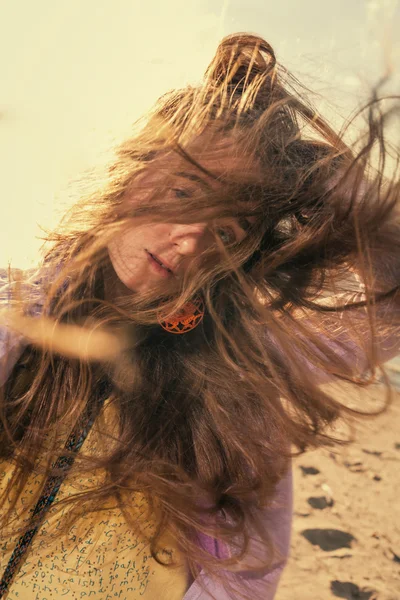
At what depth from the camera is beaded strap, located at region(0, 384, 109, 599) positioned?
157 centimetres

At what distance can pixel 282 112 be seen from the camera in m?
1.97

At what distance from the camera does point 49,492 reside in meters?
1.65

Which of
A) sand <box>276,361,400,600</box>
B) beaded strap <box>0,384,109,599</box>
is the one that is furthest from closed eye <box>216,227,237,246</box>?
sand <box>276,361,400,600</box>

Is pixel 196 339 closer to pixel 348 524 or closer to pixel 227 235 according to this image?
pixel 227 235

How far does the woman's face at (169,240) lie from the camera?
1.85 meters

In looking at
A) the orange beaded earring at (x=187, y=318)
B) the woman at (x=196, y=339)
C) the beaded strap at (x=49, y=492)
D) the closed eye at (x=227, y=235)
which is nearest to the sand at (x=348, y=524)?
the woman at (x=196, y=339)

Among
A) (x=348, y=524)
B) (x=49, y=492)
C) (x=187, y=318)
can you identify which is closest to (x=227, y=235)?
(x=187, y=318)

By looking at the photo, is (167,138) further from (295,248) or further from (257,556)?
(257,556)

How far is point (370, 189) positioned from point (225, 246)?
0.46 m

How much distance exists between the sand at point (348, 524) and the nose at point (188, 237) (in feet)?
3.62

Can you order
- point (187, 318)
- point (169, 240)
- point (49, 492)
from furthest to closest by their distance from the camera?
point (187, 318)
point (169, 240)
point (49, 492)

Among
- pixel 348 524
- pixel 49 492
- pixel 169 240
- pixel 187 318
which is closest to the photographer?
pixel 49 492

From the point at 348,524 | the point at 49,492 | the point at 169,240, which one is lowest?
the point at 348,524

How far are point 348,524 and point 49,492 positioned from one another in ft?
9.12
